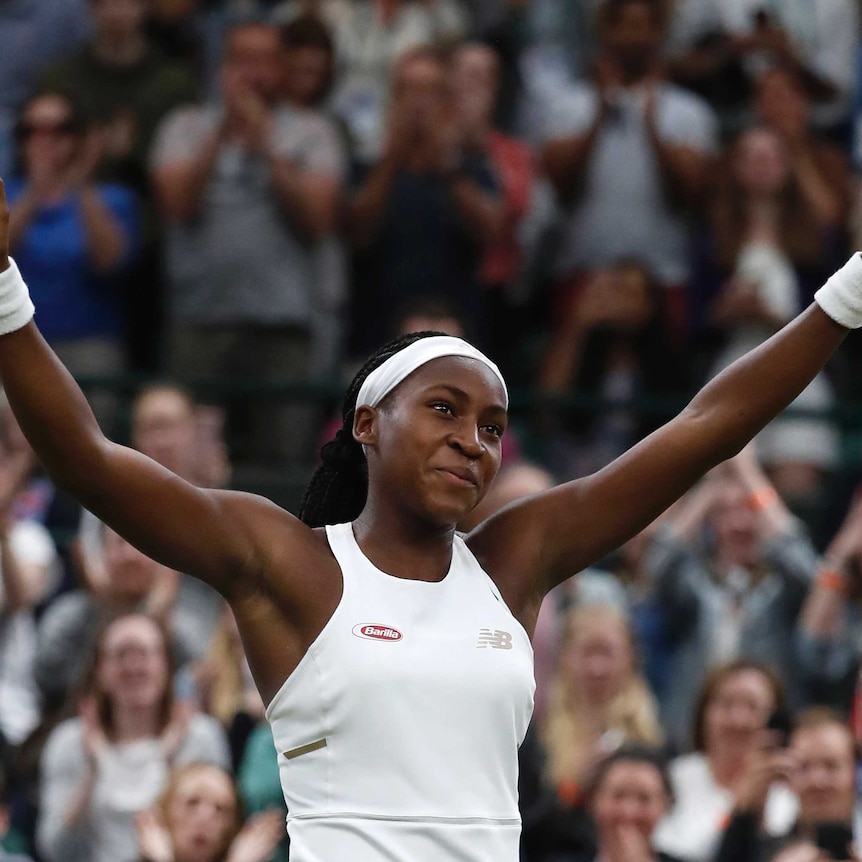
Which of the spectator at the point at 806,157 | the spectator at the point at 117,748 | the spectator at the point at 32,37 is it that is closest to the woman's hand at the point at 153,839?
the spectator at the point at 117,748

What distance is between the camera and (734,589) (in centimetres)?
734

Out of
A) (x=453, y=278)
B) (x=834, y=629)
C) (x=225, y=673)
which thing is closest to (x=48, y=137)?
(x=453, y=278)

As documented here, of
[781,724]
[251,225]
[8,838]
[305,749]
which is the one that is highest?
[305,749]

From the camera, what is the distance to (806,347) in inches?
147

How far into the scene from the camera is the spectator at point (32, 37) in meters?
9.64

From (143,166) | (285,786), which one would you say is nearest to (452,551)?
(285,786)

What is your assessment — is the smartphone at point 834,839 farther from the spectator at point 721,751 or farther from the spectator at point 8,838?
the spectator at point 8,838

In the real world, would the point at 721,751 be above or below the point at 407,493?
below

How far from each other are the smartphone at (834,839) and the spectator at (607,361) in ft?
8.94

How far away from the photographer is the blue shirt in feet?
28.3

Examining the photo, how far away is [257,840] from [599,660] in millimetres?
1449

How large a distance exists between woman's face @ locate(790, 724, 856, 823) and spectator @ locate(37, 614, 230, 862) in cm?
192

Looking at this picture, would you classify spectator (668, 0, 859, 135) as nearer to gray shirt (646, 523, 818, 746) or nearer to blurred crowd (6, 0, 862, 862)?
blurred crowd (6, 0, 862, 862)

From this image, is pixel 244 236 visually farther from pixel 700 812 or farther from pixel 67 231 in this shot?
pixel 700 812
